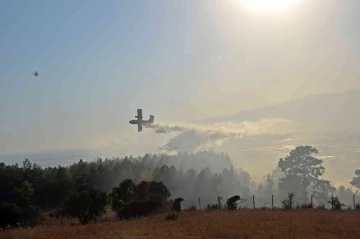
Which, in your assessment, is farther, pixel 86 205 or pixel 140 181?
pixel 140 181

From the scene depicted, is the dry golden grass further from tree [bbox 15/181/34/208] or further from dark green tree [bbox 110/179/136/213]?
tree [bbox 15/181/34/208]

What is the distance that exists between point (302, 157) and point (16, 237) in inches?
3037

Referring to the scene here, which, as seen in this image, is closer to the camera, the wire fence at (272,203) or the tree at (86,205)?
the tree at (86,205)

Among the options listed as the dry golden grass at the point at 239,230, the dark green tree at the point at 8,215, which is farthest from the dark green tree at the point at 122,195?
the dry golden grass at the point at 239,230

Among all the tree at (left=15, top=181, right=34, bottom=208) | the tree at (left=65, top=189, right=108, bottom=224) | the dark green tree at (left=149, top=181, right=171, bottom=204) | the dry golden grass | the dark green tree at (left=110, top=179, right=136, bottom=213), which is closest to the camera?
the dry golden grass

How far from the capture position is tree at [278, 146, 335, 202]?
91.6 metres

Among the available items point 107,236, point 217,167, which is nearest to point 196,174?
point 217,167

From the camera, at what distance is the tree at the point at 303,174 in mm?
91625

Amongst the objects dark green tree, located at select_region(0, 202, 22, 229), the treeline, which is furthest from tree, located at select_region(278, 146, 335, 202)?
dark green tree, located at select_region(0, 202, 22, 229)

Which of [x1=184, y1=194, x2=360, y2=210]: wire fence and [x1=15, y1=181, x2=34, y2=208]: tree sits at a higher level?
[x1=15, y1=181, x2=34, y2=208]: tree

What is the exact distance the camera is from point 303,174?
93375mm

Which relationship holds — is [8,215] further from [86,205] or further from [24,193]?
[24,193]

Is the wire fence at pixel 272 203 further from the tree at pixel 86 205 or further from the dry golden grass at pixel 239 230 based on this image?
the dry golden grass at pixel 239 230

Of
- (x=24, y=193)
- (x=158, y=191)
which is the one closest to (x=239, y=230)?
(x=158, y=191)
